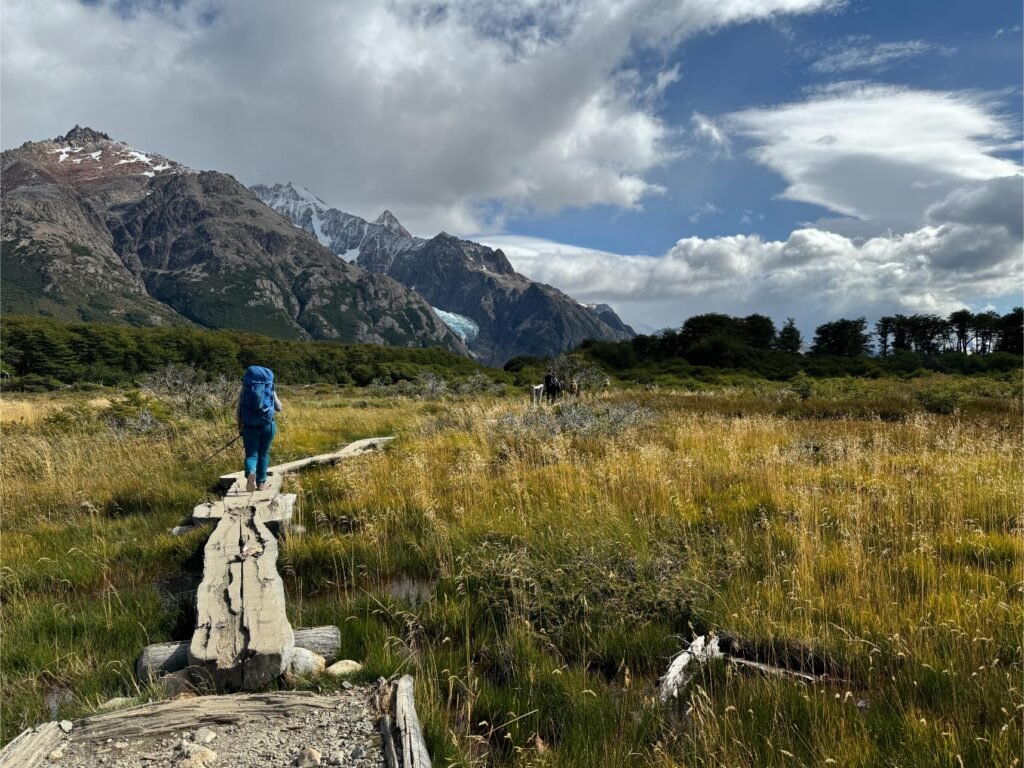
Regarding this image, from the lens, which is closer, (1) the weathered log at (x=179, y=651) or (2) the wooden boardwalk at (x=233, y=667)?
(2) the wooden boardwalk at (x=233, y=667)

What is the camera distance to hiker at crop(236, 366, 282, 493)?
7477mm

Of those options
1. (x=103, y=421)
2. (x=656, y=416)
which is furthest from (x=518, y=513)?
(x=103, y=421)

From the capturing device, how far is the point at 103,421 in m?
12.7

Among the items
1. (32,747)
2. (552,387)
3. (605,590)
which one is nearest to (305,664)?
(32,747)

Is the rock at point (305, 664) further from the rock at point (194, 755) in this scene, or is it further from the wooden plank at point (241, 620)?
the rock at point (194, 755)

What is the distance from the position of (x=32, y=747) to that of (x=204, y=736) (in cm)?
78

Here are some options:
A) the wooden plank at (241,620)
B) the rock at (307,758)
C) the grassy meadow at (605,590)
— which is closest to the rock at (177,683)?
the wooden plank at (241,620)

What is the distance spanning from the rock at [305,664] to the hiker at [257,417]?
4406 mm

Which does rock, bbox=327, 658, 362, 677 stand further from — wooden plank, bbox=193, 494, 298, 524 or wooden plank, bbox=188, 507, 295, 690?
wooden plank, bbox=193, 494, 298, 524

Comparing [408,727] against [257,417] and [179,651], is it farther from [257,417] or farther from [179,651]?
[257,417]

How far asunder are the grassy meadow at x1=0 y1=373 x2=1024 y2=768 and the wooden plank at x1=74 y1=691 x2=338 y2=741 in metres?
0.37

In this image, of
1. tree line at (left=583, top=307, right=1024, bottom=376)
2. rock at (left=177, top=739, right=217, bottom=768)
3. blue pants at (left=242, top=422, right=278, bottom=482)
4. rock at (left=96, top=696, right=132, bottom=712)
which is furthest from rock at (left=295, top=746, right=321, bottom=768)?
tree line at (left=583, top=307, right=1024, bottom=376)

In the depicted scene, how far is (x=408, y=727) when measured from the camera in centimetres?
264

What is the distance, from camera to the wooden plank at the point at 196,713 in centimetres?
275
